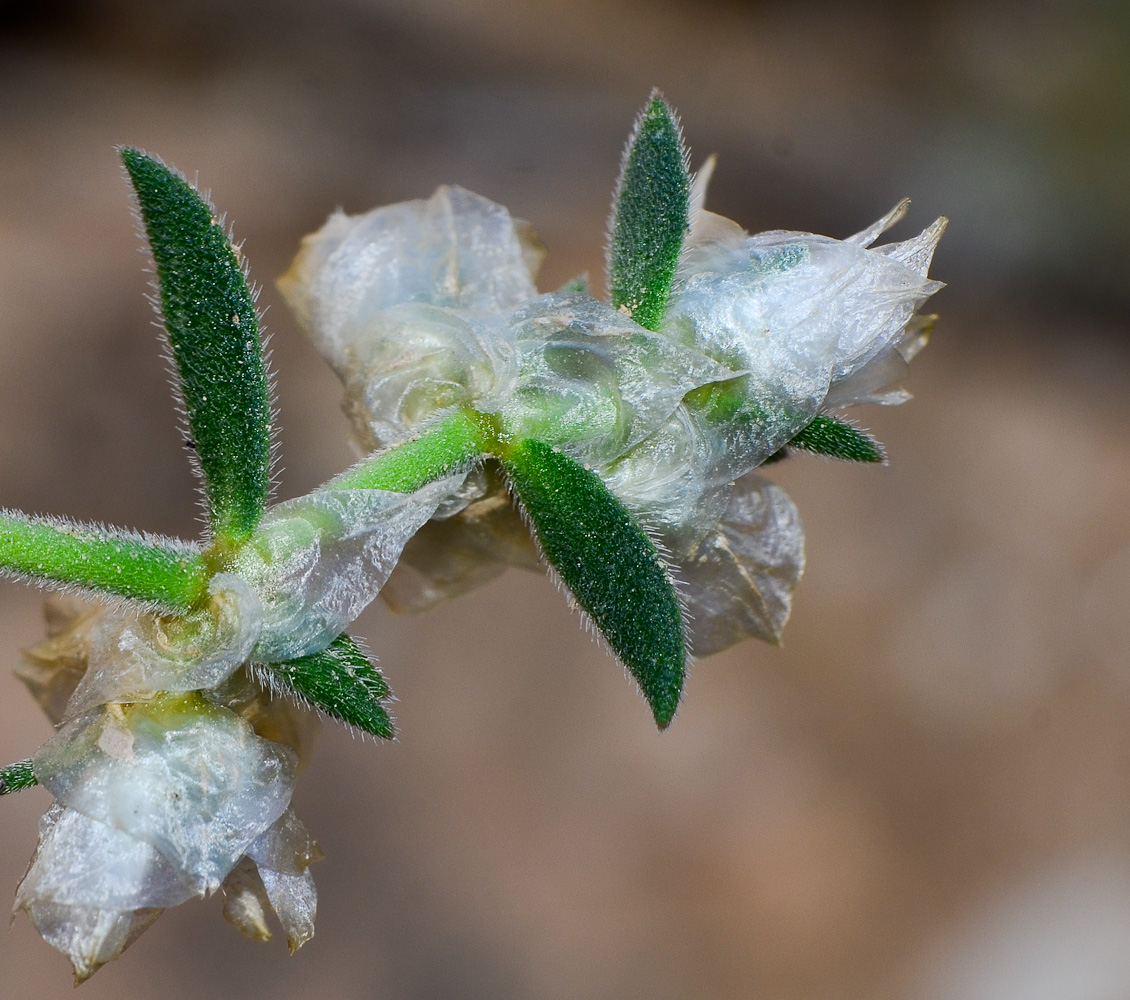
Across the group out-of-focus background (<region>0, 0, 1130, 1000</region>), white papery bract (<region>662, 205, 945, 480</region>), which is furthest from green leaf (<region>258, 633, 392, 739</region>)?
out-of-focus background (<region>0, 0, 1130, 1000</region>)

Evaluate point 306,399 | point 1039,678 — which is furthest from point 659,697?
point 1039,678

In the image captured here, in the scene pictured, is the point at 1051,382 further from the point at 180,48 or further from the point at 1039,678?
the point at 180,48

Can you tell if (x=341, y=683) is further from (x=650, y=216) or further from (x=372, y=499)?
(x=650, y=216)

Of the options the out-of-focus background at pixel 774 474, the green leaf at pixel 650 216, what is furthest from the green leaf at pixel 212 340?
the out-of-focus background at pixel 774 474

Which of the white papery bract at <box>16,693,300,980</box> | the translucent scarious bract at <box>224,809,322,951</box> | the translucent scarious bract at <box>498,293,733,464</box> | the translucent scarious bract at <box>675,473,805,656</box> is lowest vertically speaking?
the translucent scarious bract at <box>224,809,322,951</box>

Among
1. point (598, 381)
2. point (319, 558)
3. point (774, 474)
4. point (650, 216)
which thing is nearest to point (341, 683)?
point (319, 558)

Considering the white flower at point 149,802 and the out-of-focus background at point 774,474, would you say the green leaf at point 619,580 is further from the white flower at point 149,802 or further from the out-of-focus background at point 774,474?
the out-of-focus background at point 774,474

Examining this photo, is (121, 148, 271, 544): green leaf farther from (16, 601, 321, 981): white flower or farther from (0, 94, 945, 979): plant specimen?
(16, 601, 321, 981): white flower
